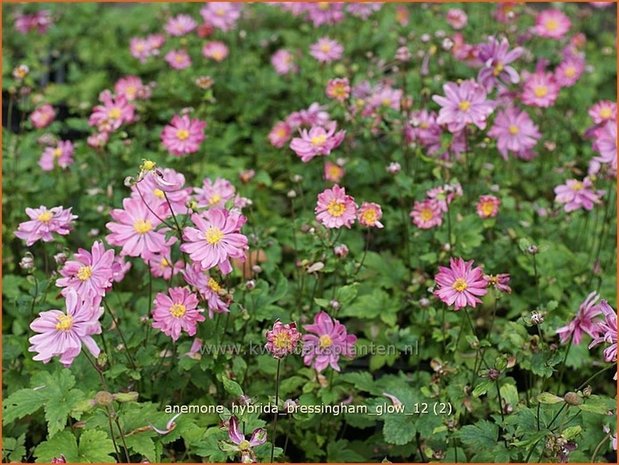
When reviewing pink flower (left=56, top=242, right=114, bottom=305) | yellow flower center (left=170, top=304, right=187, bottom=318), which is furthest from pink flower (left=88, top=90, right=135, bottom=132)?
yellow flower center (left=170, top=304, right=187, bottom=318)

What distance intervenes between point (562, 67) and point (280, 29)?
1.76m

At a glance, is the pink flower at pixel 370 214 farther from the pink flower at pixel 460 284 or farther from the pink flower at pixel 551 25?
the pink flower at pixel 551 25

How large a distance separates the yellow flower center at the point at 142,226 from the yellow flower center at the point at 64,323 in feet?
1.09

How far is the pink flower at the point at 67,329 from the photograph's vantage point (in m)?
2.07

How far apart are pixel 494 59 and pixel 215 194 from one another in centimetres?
110

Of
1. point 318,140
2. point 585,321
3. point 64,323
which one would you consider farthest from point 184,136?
point 585,321

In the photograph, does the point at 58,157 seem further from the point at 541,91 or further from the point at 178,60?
the point at 541,91

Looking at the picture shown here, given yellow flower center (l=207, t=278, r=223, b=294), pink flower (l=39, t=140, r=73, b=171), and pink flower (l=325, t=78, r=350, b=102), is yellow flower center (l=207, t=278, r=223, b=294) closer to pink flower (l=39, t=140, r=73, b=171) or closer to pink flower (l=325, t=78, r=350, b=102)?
pink flower (l=325, t=78, r=350, b=102)

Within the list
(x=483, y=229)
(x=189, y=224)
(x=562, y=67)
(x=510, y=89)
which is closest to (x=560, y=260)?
(x=483, y=229)

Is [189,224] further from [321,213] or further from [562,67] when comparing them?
[562,67]

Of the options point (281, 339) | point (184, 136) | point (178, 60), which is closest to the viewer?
point (281, 339)

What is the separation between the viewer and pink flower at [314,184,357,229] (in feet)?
7.61

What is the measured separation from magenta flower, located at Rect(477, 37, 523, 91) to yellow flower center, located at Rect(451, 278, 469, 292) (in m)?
0.98

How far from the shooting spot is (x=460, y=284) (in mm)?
2189
